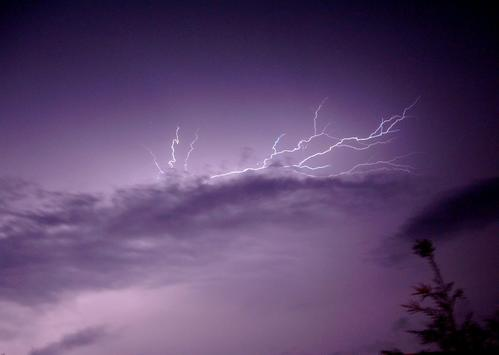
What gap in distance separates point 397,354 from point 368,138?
33.0 feet

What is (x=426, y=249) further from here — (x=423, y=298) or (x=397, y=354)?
(x=397, y=354)

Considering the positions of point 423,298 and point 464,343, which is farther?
point 423,298

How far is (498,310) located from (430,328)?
2.00 metres

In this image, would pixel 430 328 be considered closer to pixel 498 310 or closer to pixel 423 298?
pixel 423 298

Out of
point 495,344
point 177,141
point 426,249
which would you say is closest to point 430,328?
point 495,344

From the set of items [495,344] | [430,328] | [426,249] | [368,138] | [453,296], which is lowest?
[495,344]

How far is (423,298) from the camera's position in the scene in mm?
11844

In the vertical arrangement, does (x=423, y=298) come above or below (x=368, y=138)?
below

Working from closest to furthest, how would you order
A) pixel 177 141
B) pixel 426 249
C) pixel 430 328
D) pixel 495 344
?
pixel 495 344 < pixel 430 328 < pixel 426 249 < pixel 177 141

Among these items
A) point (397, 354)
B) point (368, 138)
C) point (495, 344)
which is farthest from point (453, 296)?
point (368, 138)

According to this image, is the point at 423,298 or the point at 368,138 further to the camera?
the point at 368,138

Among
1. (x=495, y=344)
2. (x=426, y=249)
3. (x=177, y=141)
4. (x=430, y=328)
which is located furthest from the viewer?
(x=177, y=141)

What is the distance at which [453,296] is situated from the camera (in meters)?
11.6

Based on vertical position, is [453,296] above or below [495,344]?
above
